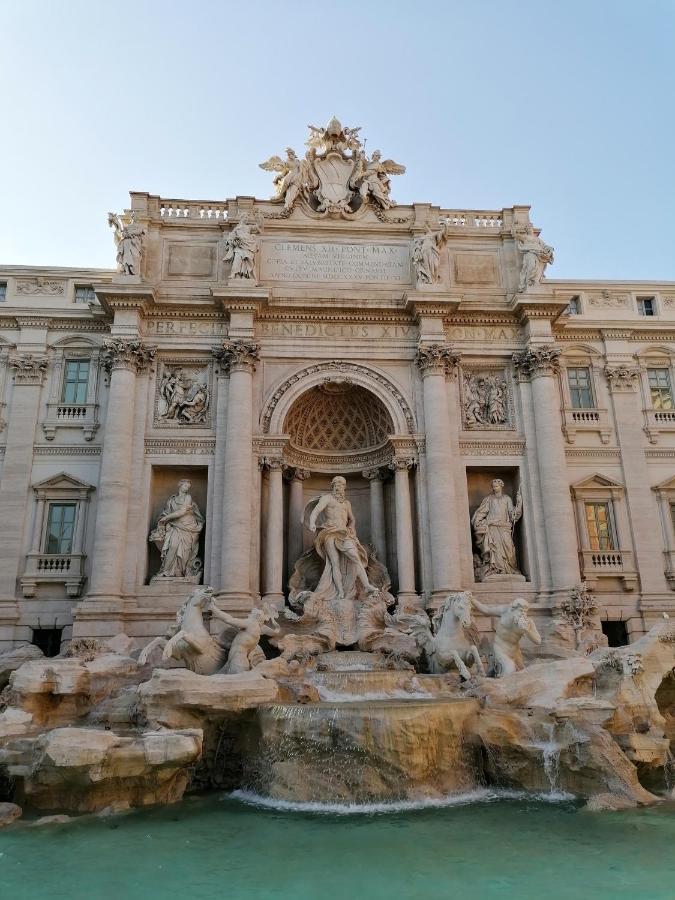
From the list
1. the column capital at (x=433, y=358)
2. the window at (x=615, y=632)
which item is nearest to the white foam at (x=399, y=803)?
the window at (x=615, y=632)

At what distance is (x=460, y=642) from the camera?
14.4 metres

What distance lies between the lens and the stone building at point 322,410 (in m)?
17.7

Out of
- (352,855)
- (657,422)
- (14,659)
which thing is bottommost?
(352,855)

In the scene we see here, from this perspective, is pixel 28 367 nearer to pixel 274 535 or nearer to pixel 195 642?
pixel 274 535

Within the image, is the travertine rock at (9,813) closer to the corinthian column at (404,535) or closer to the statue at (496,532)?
the corinthian column at (404,535)

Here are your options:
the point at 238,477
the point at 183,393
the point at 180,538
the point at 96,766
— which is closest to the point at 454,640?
the point at 238,477

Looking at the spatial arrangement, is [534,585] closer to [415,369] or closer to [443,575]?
[443,575]

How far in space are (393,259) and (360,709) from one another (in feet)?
46.5

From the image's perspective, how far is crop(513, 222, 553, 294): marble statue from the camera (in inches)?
785

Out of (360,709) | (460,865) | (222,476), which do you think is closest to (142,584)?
(222,476)

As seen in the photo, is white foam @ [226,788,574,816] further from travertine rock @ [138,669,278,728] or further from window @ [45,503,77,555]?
window @ [45,503,77,555]

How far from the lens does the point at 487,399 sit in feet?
64.6

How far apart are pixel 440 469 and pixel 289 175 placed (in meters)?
10.2

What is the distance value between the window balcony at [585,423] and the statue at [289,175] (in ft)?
34.5
